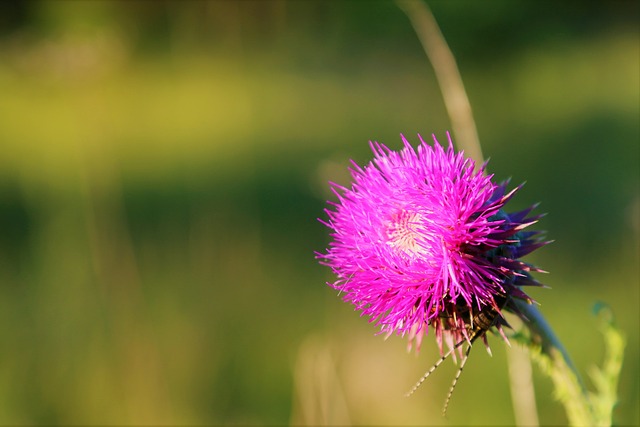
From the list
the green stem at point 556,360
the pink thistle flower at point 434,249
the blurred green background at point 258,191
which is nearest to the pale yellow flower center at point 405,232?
the pink thistle flower at point 434,249

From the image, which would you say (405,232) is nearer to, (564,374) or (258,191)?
(564,374)

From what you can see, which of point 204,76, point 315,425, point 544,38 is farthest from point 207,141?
point 315,425

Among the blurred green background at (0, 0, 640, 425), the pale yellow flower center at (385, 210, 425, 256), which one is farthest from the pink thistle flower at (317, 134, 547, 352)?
the blurred green background at (0, 0, 640, 425)

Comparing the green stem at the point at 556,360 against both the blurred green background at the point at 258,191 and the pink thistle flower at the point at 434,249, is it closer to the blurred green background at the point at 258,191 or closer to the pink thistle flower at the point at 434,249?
the pink thistle flower at the point at 434,249

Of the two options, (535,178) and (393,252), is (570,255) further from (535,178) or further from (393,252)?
(393,252)

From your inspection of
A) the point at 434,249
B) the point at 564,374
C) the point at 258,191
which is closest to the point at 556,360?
the point at 564,374

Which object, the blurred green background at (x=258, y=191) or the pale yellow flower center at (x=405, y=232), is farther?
the blurred green background at (x=258, y=191)
